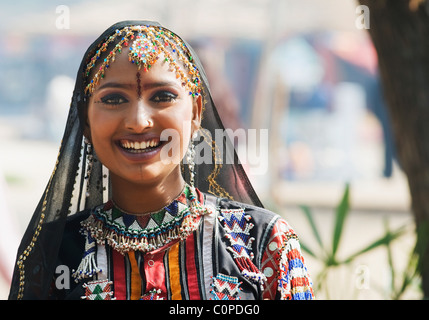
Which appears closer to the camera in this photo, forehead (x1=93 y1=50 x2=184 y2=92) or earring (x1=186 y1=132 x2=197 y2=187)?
forehead (x1=93 y1=50 x2=184 y2=92)

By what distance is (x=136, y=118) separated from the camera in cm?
181

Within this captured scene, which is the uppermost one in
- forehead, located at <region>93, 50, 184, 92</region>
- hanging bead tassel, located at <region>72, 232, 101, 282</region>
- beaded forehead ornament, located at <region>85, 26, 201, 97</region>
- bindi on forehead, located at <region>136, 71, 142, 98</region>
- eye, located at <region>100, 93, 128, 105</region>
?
beaded forehead ornament, located at <region>85, 26, 201, 97</region>

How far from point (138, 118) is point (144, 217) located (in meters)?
0.32

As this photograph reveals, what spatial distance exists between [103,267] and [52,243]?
17 centimetres

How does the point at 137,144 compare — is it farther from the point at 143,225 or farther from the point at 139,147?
the point at 143,225

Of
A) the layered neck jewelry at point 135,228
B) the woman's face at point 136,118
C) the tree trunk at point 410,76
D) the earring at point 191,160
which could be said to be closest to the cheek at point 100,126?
the woman's face at point 136,118

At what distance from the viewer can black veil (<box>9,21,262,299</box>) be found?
75.0 inches

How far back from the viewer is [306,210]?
3.91 meters

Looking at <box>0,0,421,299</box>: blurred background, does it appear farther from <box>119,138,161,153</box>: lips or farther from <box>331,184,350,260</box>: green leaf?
<box>119,138,161,153</box>: lips

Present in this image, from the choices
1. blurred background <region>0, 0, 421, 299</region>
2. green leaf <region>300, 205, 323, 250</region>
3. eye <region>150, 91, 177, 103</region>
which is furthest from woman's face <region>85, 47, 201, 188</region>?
blurred background <region>0, 0, 421, 299</region>

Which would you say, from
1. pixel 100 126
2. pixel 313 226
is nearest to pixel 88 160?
Answer: pixel 100 126

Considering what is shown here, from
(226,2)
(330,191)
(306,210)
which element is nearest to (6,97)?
(226,2)

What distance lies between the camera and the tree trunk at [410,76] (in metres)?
3.97

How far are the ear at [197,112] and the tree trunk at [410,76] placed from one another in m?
2.33
